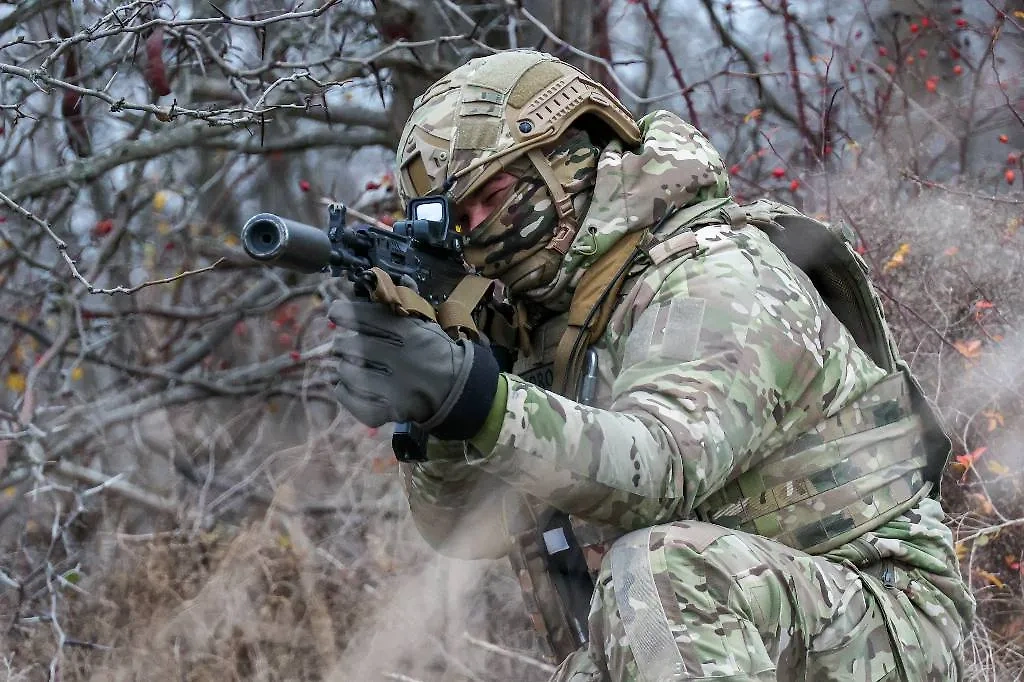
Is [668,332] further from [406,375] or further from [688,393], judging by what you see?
→ [406,375]

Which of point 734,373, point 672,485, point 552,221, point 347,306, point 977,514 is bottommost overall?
point 977,514

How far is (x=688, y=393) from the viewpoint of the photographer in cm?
226

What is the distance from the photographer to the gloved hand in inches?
82.4

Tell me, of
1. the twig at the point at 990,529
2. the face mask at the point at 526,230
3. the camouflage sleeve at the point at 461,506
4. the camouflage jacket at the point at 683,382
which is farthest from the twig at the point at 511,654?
the face mask at the point at 526,230

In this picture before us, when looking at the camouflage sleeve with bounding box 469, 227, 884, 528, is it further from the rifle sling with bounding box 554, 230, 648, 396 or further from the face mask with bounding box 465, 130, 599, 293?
the face mask with bounding box 465, 130, 599, 293

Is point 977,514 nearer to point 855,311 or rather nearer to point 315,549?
point 855,311

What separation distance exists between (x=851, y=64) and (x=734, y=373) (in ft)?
12.8

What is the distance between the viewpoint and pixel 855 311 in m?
2.80

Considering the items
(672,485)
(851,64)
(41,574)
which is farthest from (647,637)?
(851,64)

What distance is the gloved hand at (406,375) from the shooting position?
2.09m

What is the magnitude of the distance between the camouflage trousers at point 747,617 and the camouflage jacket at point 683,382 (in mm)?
89

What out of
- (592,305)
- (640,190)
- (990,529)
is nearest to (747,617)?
(592,305)

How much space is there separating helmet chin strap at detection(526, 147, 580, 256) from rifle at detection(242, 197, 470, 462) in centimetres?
25

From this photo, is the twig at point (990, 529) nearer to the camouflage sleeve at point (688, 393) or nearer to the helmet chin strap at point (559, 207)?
the camouflage sleeve at point (688, 393)
